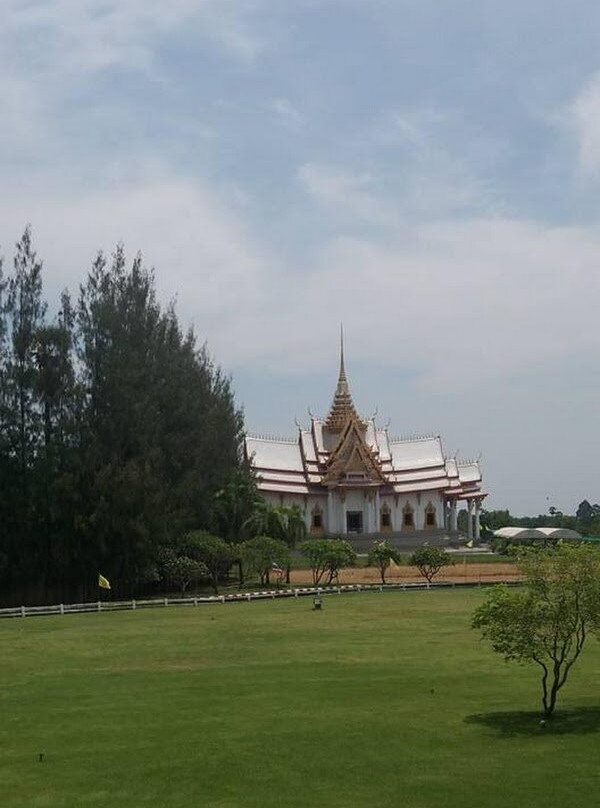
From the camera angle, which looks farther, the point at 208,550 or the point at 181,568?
the point at 208,550

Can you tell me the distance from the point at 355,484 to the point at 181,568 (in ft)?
105

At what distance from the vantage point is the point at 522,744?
1439 cm

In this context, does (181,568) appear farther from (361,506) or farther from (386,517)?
(386,517)

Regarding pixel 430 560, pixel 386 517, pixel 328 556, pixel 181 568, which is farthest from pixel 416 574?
pixel 386 517

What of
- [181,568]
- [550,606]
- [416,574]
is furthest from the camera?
[416,574]

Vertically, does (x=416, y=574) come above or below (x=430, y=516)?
below

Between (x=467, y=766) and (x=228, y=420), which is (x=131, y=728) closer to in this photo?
(x=467, y=766)

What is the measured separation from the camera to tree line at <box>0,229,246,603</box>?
4847 cm

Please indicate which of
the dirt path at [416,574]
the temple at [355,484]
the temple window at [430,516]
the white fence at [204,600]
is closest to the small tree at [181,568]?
the white fence at [204,600]

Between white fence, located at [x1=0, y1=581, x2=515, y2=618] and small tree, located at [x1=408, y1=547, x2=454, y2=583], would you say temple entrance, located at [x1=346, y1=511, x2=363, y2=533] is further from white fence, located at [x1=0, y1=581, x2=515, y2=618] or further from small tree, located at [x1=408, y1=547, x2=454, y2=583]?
white fence, located at [x1=0, y1=581, x2=515, y2=618]

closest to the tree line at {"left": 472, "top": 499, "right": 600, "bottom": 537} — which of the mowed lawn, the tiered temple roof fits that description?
the tiered temple roof

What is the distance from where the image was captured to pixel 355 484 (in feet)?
262

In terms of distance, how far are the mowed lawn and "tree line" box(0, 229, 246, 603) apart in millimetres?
20620

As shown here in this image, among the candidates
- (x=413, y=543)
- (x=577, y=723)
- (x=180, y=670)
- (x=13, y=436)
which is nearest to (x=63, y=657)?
(x=180, y=670)
